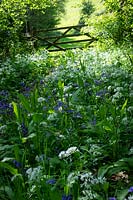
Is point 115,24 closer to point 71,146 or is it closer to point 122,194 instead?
point 71,146

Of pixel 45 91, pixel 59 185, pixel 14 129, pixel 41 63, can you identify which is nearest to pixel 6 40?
pixel 41 63

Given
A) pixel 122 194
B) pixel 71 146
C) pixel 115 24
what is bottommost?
pixel 122 194

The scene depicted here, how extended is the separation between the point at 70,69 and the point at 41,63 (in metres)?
2.07

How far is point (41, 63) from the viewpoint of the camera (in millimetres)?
10086

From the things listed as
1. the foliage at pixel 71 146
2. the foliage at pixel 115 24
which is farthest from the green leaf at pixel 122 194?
the foliage at pixel 115 24

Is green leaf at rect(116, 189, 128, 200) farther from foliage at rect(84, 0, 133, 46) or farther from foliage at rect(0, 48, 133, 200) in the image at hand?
foliage at rect(84, 0, 133, 46)

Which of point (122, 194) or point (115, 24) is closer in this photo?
point (122, 194)

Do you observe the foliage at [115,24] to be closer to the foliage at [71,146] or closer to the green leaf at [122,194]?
the foliage at [71,146]

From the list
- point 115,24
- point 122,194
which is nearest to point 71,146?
point 122,194

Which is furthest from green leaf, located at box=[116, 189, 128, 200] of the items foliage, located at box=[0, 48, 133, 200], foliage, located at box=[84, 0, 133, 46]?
foliage, located at box=[84, 0, 133, 46]

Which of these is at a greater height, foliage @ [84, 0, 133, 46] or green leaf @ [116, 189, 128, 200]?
foliage @ [84, 0, 133, 46]

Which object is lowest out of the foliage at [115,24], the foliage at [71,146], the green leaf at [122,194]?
the green leaf at [122,194]

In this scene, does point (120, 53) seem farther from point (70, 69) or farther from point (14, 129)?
point (14, 129)

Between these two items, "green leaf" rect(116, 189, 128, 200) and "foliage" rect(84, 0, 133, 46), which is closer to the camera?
"green leaf" rect(116, 189, 128, 200)
